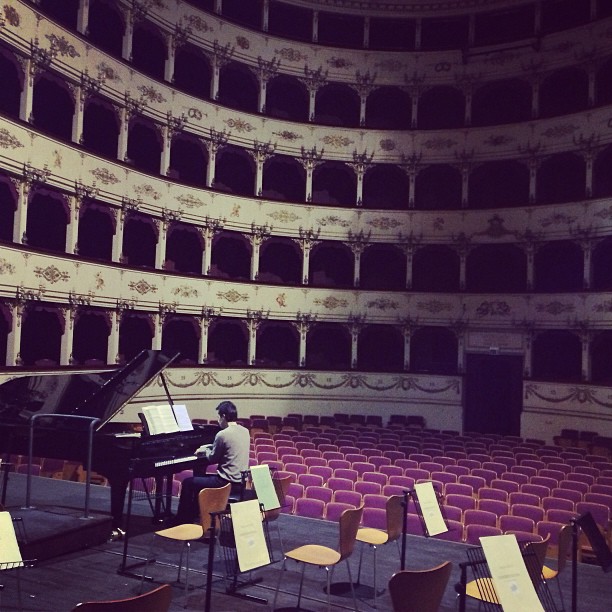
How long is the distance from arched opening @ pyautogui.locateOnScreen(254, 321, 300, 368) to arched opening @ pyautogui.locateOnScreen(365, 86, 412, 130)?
883 centimetres

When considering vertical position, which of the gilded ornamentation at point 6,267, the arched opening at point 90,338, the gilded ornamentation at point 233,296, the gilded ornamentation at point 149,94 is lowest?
the arched opening at point 90,338

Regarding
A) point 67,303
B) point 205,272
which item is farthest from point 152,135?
point 67,303

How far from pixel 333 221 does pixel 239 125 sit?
4.80 metres

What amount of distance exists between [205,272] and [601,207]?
13.0 metres

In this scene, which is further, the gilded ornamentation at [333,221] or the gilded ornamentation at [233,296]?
the gilded ornamentation at [333,221]

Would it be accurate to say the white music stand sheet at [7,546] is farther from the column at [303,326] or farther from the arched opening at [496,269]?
the arched opening at [496,269]

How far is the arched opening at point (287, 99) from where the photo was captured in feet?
78.6

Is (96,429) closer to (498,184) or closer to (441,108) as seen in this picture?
(498,184)

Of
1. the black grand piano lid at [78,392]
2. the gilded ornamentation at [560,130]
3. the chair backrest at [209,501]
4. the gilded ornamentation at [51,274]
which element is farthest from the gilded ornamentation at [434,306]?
the chair backrest at [209,501]

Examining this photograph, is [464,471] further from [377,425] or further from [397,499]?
[377,425]

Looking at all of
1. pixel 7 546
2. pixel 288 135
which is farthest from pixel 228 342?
pixel 7 546

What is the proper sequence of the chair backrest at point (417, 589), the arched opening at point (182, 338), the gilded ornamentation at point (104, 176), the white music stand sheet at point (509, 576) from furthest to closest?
the arched opening at point (182, 338) → the gilded ornamentation at point (104, 176) → the chair backrest at point (417, 589) → the white music stand sheet at point (509, 576)

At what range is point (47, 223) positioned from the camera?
56.1 feet

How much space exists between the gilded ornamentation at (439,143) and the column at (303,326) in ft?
25.4
